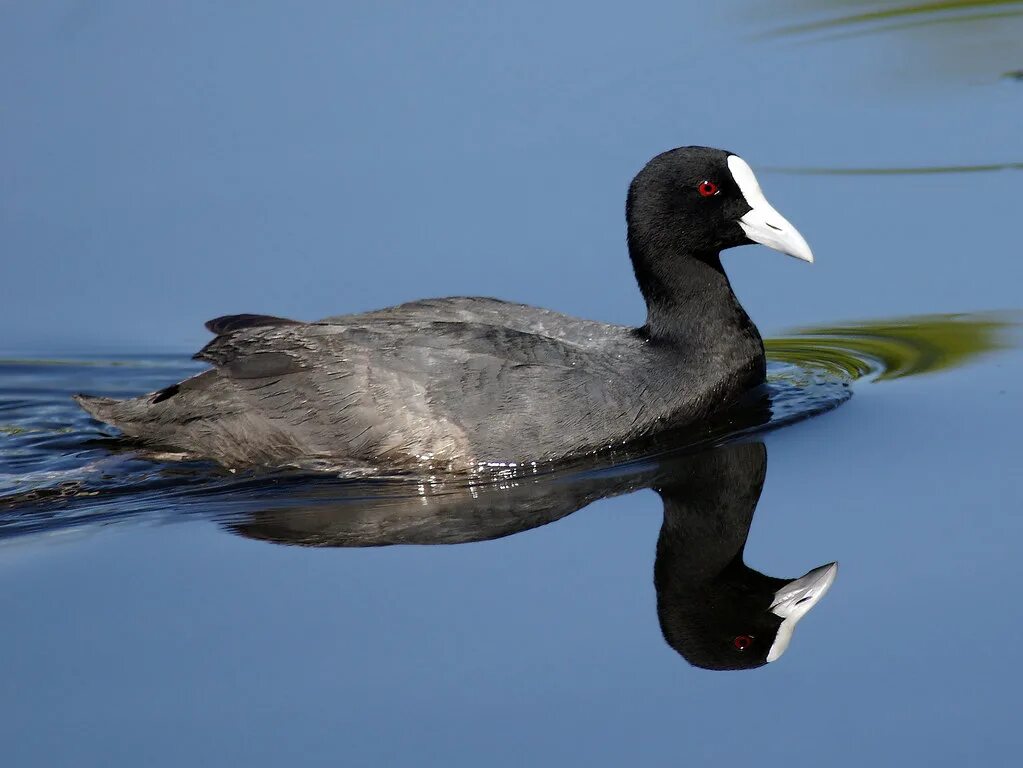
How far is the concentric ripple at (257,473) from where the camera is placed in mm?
6672

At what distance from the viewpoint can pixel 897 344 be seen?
7848 mm

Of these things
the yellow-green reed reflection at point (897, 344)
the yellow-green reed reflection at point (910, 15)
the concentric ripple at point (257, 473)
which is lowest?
the concentric ripple at point (257, 473)

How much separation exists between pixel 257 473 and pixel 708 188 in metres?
2.36

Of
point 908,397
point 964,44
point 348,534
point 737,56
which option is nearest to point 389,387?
point 348,534

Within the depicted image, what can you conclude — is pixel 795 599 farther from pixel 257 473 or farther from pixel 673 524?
pixel 257 473

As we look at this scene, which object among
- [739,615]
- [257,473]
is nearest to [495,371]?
[257,473]

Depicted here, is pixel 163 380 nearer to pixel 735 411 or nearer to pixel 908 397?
pixel 735 411

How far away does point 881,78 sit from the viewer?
10.5 meters

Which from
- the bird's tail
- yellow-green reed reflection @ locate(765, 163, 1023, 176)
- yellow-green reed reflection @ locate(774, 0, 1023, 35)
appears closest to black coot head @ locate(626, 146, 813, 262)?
yellow-green reed reflection @ locate(765, 163, 1023, 176)

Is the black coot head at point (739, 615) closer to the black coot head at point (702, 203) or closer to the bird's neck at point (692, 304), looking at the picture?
the bird's neck at point (692, 304)

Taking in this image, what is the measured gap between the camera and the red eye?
7.15m

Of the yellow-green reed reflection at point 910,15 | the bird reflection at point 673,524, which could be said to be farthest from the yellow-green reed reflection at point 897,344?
the yellow-green reed reflection at point 910,15

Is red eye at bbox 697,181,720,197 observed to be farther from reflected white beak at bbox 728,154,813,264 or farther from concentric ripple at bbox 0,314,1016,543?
concentric ripple at bbox 0,314,1016,543

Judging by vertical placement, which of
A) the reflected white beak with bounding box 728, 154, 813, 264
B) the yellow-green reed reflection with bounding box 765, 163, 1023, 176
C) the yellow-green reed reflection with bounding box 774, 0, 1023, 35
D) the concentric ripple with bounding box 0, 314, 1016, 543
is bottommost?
the concentric ripple with bounding box 0, 314, 1016, 543
